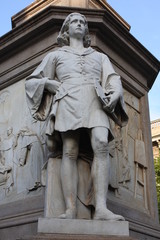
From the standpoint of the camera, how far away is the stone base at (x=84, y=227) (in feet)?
13.5

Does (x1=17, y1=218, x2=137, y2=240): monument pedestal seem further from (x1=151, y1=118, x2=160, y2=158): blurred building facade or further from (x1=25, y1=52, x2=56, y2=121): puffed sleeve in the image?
(x1=151, y1=118, x2=160, y2=158): blurred building facade

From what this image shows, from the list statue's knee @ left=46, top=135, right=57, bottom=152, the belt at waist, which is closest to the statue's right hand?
the belt at waist

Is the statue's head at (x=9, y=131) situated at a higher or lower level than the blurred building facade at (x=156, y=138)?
lower

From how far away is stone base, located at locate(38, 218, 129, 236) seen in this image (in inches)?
162

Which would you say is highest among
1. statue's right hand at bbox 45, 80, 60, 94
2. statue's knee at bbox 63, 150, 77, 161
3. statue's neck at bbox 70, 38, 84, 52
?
statue's neck at bbox 70, 38, 84, 52

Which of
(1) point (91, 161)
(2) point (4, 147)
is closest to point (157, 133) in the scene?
(2) point (4, 147)

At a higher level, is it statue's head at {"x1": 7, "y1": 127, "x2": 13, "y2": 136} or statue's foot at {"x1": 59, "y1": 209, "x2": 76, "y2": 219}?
statue's head at {"x1": 7, "y1": 127, "x2": 13, "y2": 136}

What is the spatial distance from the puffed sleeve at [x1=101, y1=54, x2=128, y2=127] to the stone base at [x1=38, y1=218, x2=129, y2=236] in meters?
1.48

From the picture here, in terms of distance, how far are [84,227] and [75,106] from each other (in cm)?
152

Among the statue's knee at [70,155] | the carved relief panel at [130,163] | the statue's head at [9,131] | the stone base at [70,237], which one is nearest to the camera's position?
the stone base at [70,237]

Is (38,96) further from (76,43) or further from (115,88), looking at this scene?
(76,43)

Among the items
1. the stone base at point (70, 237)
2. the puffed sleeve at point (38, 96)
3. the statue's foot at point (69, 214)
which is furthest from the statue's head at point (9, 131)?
the stone base at point (70, 237)

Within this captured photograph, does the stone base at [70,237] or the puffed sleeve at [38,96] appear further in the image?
the puffed sleeve at [38,96]

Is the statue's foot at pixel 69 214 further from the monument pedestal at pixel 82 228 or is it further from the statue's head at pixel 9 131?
the statue's head at pixel 9 131
